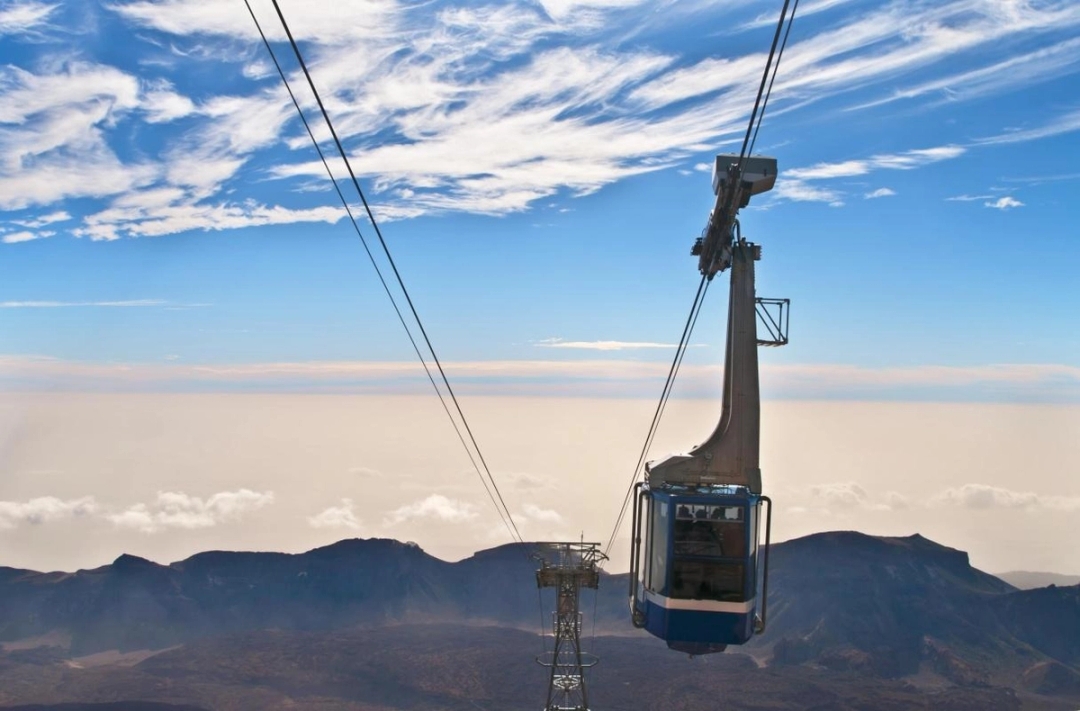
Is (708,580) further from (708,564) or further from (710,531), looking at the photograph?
(710,531)

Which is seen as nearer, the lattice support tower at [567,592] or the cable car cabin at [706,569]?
the cable car cabin at [706,569]

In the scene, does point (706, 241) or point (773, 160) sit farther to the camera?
point (706, 241)

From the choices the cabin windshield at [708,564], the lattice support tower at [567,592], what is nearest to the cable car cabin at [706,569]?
the cabin windshield at [708,564]

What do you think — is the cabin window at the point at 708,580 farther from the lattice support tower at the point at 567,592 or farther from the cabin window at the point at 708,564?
the lattice support tower at the point at 567,592

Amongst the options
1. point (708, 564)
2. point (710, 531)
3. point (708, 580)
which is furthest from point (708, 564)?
point (710, 531)

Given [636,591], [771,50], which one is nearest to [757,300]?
[636,591]

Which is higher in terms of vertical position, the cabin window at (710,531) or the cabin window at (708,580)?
the cabin window at (710,531)

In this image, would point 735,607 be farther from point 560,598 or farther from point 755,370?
point 560,598
